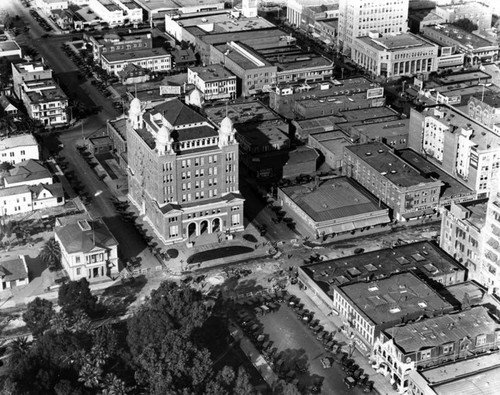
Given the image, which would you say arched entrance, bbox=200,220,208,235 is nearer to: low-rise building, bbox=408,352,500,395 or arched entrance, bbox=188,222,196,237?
arched entrance, bbox=188,222,196,237

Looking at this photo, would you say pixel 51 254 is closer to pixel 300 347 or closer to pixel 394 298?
pixel 300 347

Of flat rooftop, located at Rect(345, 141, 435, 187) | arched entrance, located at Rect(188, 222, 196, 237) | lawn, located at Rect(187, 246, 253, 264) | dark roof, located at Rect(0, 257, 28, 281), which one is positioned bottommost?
lawn, located at Rect(187, 246, 253, 264)

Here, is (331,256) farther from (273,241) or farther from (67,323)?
(67,323)

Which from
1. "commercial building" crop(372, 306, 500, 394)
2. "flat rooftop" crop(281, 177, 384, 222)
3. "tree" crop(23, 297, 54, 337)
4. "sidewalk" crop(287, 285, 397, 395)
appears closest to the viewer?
"commercial building" crop(372, 306, 500, 394)

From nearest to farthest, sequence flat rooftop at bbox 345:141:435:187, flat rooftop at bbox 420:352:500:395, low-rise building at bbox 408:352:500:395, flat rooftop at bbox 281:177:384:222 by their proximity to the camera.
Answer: flat rooftop at bbox 420:352:500:395
low-rise building at bbox 408:352:500:395
flat rooftop at bbox 281:177:384:222
flat rooftop at bbox 345:141:435:187

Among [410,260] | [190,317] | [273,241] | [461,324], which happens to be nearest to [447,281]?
[410,260]

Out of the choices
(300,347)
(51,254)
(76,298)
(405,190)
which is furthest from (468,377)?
(51,254)

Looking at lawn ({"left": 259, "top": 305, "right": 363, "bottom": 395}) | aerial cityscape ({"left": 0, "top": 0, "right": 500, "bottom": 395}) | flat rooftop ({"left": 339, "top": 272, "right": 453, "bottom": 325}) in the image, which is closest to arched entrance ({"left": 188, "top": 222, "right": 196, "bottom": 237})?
aerial cityscape ({"left": 0, "top": 0, "right": 500, "bottom": 395})
